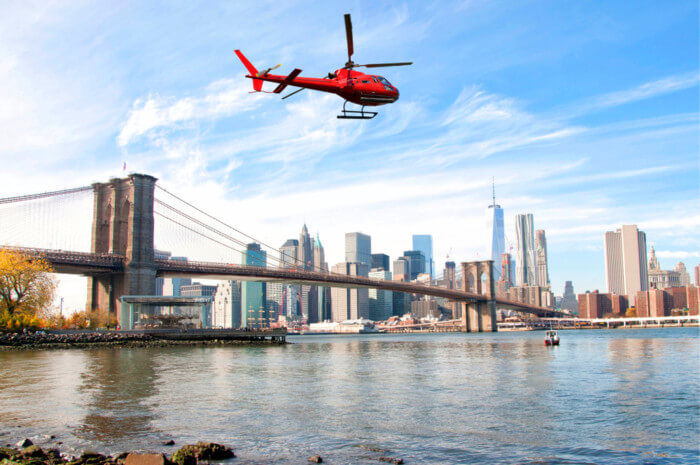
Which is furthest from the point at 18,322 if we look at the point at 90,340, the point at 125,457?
the point at 125,457

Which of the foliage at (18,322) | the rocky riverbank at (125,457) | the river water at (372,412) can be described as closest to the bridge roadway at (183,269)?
the foliage at (18,322)

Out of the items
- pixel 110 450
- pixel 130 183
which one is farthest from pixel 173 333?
pixel 110 450

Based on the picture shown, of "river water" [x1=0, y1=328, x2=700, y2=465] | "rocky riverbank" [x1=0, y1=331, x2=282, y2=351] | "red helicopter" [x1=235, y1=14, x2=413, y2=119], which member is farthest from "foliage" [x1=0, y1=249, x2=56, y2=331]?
"red helicopter" [x1=235, y1=14, x2=413, y2=119]

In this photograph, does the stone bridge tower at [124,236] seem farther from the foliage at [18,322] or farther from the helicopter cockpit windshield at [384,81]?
the helicopter cockpit windshield at [384,81]

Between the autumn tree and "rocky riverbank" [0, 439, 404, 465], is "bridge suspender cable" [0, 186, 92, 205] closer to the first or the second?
the autumn tree

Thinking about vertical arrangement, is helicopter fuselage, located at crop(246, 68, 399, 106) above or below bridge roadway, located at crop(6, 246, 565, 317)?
above

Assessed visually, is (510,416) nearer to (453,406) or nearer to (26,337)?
(453,406)
